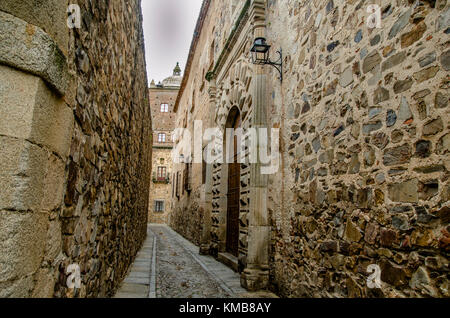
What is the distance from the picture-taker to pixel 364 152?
2.67m

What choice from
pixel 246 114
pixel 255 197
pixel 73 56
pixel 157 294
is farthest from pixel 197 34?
pixel 73 56

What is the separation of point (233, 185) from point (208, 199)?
6.15 feet

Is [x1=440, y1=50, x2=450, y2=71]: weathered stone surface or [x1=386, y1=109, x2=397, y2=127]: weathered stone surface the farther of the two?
[x1=386, y1=109, x2=397, y2=127]: weathered stone surface

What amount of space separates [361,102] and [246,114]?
3.18 meters

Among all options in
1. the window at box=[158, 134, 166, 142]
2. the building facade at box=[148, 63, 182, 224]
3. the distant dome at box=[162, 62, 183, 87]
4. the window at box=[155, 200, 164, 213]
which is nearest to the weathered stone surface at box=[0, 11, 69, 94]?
the building facade at box=[148, 63, 182, 224]

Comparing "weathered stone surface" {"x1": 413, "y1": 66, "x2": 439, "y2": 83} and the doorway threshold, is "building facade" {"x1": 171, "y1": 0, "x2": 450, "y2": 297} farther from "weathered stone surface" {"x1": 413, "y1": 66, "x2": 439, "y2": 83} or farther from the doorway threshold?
the doorway threshold

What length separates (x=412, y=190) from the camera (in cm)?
214

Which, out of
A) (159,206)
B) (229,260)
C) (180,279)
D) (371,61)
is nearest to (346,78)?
(371,61)

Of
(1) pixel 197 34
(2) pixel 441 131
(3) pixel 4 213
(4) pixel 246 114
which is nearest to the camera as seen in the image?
(3) pixel 4 213

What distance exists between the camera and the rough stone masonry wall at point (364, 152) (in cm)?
201

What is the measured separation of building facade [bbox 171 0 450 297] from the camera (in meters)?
2.04

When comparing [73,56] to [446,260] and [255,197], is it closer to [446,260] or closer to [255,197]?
[446,260]

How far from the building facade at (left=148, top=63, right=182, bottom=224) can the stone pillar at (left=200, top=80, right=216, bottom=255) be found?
43.0 feet

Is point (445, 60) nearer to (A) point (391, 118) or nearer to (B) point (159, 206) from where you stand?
(A) point (391, 118)
